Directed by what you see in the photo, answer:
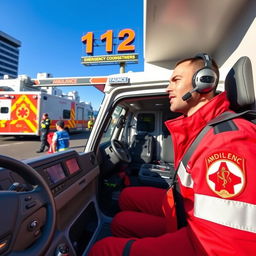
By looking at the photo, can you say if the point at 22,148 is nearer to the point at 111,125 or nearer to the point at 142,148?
the point at 142,148

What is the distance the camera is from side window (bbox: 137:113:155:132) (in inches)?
212

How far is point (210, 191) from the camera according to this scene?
79cm

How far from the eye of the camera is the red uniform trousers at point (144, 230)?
39.4 inches

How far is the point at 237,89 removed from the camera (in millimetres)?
1252

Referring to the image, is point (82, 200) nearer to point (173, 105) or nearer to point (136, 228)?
point (136, 228)

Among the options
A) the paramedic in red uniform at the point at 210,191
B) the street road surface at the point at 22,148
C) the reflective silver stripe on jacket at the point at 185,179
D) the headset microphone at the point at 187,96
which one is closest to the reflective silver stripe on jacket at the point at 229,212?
the paramedic in red uniform at the point at 210,191

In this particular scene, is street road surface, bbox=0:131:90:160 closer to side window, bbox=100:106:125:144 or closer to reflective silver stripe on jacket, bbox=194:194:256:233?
side window, bbox=100:106:125:144

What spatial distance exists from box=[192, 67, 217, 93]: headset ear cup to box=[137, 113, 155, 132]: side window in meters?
4.15

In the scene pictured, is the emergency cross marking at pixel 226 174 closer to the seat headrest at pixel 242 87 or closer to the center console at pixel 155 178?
the seat headrest at pixel 242 87

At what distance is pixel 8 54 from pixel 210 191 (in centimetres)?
9158

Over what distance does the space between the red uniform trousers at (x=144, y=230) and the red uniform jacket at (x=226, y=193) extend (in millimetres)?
153

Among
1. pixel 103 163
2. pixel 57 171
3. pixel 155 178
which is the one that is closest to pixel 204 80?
pixel 57 171

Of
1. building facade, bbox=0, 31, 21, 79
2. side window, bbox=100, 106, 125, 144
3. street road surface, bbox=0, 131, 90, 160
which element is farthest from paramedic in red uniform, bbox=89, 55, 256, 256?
building facade, bbox=0, 31, 21, 79

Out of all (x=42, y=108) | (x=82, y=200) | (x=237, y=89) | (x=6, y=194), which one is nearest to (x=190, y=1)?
(x=237, y=89)
